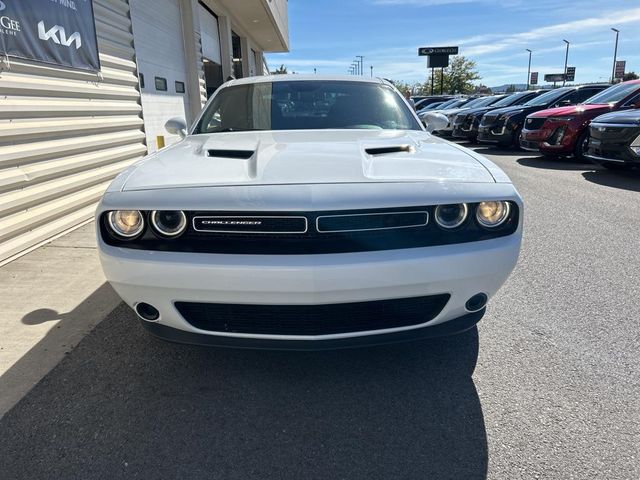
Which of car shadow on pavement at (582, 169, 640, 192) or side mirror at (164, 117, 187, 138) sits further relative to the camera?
car shadow on pavement at (582, 169, 640, 192)

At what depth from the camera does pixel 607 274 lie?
3.85 meters

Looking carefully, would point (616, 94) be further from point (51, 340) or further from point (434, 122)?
point (51, 340)

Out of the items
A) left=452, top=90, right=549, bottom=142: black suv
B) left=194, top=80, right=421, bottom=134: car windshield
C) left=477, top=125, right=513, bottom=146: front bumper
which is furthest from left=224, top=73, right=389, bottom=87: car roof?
left=452, top=90, right=549, bottom=142: black suv

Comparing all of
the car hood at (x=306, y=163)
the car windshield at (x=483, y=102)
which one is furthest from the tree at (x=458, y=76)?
the car hood at (x=306, y=163)

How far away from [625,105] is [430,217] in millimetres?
Result: 9576

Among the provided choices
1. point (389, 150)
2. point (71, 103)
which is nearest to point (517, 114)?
point (71, 103)

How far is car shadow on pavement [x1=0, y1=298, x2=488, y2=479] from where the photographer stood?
1.92 metres

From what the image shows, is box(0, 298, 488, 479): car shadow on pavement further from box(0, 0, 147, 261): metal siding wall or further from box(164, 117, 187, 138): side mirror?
box(0, 0, 147, 261): metal siding wall

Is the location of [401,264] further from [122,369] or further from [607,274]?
[607,274]

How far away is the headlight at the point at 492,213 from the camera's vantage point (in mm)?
2203

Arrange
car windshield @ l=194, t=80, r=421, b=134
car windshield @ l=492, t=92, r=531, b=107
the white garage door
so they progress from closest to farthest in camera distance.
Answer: car windshield @ l=194, t=80, r=421, b=134 → the white garage door → car windshield @ l=492, t=92, r=531, b=107

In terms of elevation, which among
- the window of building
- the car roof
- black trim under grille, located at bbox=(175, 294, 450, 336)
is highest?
the window of building

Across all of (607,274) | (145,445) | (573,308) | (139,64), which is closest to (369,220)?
(145,445)

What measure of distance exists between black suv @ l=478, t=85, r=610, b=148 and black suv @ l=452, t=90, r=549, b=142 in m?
1.54
